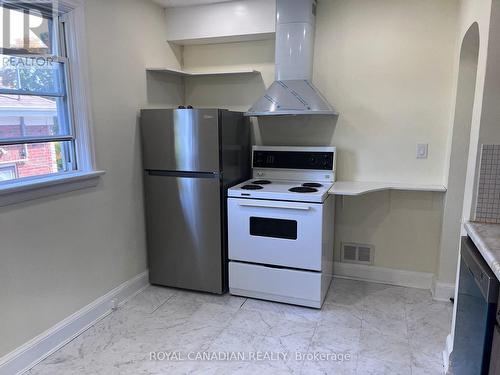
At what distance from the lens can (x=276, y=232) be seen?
2.65 metres

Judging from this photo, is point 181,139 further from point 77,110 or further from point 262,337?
point 262,337

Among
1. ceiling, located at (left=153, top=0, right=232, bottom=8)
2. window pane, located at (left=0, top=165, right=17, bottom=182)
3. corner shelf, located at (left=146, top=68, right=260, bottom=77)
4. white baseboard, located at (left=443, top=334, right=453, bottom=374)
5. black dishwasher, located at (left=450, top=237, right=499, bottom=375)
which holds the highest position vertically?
ceiling, located at (left=153, top=0, right=232, bottom=8)

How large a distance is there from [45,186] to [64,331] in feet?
3.05

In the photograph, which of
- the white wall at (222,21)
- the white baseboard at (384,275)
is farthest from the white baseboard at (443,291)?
the white wall at (222,21)

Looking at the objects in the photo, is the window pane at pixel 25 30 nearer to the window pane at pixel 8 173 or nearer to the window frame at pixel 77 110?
the window frame at pixel 77 110

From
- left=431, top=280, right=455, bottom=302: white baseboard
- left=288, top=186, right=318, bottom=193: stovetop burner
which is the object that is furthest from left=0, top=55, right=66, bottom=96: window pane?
left=431, top=280, right=455, bottom=302: white baseboard

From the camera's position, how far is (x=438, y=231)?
2904 mm

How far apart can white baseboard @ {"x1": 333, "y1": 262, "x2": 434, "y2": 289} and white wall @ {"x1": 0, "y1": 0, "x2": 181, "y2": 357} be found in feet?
5.74

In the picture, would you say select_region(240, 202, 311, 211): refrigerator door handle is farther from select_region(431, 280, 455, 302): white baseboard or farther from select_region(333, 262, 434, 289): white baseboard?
select_region(431, 280, 455, 302): white baseboard

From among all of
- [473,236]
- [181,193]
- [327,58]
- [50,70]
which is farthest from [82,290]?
[327,58]

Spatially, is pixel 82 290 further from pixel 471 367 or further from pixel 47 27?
pixel 471 367

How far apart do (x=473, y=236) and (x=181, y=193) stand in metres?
1.96

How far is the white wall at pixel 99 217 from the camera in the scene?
1957mm

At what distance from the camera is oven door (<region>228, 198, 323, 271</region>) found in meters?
2.53
